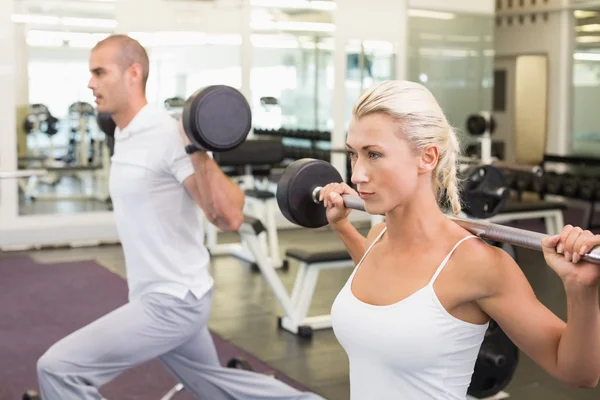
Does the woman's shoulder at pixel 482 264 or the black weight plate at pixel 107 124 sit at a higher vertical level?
the black weight plate at pixel 107 124

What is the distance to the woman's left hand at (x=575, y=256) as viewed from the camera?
1068 millimetres

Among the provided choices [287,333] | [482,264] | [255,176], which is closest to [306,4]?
[255,176]

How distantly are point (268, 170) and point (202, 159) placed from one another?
4.15 meters

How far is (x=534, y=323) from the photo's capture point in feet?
4.14

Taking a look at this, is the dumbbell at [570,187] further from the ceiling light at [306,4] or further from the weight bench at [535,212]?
the ceiling light at [306,4]

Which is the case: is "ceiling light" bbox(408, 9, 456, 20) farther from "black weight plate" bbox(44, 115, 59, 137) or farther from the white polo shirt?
the white polo shirt

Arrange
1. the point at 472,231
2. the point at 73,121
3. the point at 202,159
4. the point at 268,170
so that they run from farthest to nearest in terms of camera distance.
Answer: the point at 73,121 → the point at 268,170 → the point at 202,159 → the point at 472,231

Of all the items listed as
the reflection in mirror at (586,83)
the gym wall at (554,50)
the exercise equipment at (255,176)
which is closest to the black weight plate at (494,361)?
the exercise equipment at (255,176)

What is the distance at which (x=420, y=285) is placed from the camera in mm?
1359

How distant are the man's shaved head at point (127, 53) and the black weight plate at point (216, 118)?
1.08ft

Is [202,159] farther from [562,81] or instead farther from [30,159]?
[562,81]

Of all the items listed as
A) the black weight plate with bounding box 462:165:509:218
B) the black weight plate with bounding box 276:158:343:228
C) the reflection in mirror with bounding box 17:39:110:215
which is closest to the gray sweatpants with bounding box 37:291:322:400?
the black weight plate with bounding box 276:158:343:228

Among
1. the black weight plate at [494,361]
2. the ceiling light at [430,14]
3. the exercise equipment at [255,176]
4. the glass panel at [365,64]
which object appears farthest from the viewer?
the ceiling light at [430,14]

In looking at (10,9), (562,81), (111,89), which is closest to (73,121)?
(10,9)
